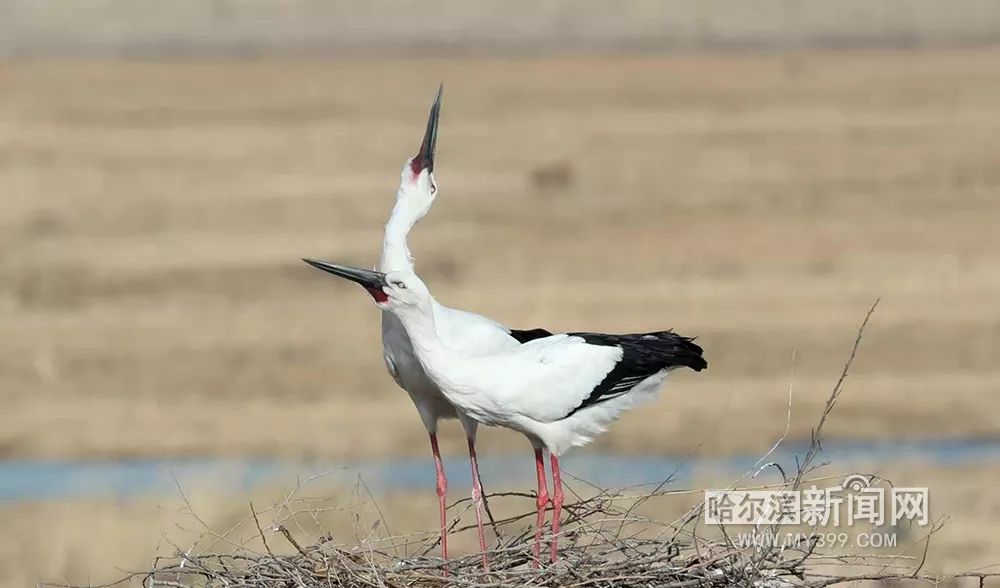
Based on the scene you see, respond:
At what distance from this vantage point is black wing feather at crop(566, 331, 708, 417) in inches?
282

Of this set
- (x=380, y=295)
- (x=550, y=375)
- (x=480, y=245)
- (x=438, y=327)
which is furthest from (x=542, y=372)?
(x=480, y=245)

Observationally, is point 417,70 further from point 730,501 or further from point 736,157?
point 730,501

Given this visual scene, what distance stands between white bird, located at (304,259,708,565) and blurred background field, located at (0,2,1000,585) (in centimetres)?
251

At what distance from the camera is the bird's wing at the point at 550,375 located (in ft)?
22.6

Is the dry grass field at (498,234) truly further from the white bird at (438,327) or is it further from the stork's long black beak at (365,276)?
the stork's long black beak at (365,276)

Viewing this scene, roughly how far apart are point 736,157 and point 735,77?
13.3 feet

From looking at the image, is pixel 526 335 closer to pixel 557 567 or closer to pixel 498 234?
pixel 557 567

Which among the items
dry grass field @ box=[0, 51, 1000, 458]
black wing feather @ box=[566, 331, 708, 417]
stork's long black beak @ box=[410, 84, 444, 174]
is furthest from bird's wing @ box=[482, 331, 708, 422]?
dry grass field @ box=[0, 51, 1000, 458]

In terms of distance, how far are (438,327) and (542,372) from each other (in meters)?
0.40

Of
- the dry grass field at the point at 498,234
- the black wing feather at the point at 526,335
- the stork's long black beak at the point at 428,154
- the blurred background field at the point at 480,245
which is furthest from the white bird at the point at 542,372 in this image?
the dry grass field at the point at 498,234

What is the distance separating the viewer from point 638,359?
7.21 metres

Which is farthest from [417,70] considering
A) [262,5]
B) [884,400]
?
[884,400]

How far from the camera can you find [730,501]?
7.72 metres

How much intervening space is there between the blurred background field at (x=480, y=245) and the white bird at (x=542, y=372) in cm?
251
